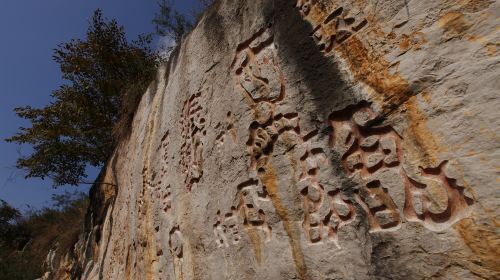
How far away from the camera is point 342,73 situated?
201cm

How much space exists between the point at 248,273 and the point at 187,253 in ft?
2.91

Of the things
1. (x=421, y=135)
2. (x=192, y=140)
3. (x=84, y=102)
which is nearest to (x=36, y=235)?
(x=84, y=102)

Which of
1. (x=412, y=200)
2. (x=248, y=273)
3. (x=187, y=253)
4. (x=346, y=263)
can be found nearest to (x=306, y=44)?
(x=412, y=200)

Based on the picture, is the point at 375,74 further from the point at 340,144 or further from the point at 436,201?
the point at 436,201

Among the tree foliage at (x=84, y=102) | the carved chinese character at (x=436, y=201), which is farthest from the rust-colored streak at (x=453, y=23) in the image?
the tree foliage at (x=84, y=102)

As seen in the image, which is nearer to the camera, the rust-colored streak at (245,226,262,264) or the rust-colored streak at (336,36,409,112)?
the rust-colored streak at (336,36,409,112)

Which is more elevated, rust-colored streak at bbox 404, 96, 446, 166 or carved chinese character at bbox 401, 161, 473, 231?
rust-colored streak at bbox 404, 96, 446, 166

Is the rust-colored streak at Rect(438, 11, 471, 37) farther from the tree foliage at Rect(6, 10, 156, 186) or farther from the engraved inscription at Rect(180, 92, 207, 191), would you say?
the tree foliage at Rect(6, 10, 156, 186)

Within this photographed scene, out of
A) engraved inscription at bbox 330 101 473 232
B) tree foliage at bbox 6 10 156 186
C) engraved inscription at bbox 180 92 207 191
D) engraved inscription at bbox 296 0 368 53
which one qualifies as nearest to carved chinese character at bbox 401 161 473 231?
engraved inscription at bbox 330 101 473 232

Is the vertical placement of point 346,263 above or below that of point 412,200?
below

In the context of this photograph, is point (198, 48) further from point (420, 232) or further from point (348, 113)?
point (420, 232)

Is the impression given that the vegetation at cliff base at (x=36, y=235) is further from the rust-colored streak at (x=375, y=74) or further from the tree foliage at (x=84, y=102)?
the rust-colored streak at (x=375, y=74)

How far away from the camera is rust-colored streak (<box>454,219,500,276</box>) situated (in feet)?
4.57

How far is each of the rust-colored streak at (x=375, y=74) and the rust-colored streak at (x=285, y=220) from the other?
0.78m
